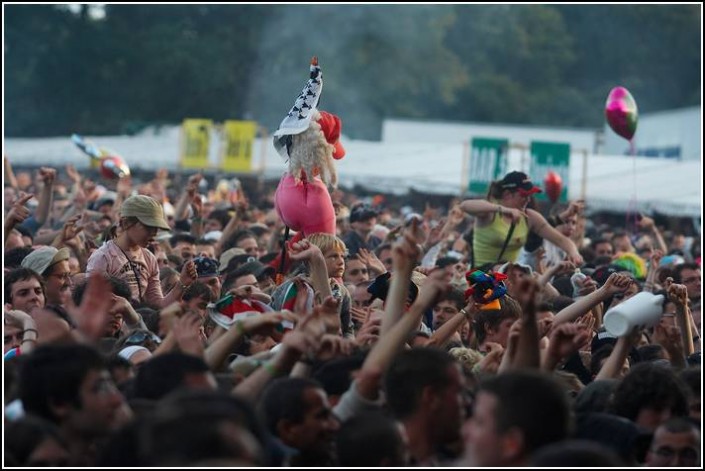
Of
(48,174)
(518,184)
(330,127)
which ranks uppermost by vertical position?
(330,127)

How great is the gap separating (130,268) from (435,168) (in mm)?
19215

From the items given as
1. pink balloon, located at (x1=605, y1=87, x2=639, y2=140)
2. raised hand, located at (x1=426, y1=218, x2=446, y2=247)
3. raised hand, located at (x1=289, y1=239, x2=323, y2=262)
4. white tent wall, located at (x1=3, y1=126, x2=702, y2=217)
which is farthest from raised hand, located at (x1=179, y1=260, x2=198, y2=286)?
white tent wall, located at (x1=3, y1=126, x2=702, y2=217)

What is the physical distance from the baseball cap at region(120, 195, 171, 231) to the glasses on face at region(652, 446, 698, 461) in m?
4.15

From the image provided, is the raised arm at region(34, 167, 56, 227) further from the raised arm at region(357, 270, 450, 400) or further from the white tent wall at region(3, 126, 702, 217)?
the white tent wall at region(3, 126, 702, 217)

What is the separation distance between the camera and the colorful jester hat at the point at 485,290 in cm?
771

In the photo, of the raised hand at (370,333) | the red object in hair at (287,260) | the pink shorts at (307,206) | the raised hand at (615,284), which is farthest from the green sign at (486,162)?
the raised hand at (370,333)

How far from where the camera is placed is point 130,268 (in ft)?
28.3

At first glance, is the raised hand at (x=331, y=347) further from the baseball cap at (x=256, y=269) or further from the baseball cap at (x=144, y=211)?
the baseball cap at (x=256, y=269)

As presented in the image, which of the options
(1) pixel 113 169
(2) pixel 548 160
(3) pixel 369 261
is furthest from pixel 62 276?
(2) pixel 548 160

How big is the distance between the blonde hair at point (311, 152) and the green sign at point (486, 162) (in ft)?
45.7

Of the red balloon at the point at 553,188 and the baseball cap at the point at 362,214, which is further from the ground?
the red balloon at the point at 553,188

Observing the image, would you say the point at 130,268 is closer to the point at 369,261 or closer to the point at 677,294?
the point at 369,261

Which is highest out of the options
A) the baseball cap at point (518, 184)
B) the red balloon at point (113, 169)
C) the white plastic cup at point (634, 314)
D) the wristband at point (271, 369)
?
the baseball cap at point (518, 184)

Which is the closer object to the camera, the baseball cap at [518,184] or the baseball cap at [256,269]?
→ the baseball cap at [256,269]
